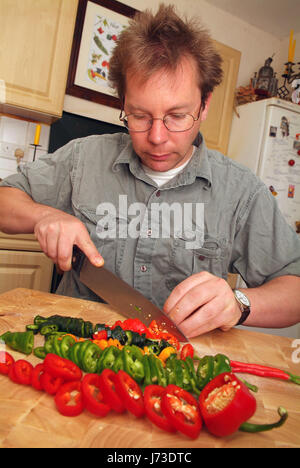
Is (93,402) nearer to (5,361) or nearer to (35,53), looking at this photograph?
(5,361)

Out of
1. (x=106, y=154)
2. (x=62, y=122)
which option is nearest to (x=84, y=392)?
(x=106, y=154)

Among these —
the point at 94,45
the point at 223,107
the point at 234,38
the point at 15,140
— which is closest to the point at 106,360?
the point at 15,140

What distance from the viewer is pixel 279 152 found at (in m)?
3.08

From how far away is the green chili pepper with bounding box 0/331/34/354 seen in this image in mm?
766

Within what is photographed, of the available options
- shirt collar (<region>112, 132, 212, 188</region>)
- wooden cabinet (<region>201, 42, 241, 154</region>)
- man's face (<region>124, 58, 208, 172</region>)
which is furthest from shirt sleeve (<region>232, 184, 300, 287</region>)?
wooden cabinet (<region>201, 42, 241, 154</region>)

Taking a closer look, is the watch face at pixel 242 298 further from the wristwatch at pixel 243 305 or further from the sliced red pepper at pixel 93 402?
the sliced red pepper at pixel 93 402

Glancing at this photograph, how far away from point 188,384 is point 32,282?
2.01m

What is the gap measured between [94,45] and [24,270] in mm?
1787

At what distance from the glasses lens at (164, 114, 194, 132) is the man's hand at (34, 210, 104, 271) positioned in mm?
412

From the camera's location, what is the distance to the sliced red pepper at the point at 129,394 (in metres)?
0.58

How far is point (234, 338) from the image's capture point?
A: 1021mm

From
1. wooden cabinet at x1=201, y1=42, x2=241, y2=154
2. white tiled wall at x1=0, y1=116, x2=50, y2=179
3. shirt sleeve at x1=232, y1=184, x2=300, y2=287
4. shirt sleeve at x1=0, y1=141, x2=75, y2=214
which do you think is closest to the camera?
shirt sleeve at x1=232, y1=184, x2=300, y2=287

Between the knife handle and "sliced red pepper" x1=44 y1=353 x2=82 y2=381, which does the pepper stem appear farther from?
the knife handle
